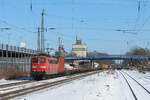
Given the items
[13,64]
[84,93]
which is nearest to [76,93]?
[84,93]

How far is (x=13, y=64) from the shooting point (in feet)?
136

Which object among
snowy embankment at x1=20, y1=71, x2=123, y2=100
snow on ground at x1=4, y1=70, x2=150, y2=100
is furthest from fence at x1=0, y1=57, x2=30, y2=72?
snowy embankment at x1=20, y1=71, x2=123, y2=100

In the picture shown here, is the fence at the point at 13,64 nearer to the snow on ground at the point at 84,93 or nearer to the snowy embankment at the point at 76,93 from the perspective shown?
the snow on ground at the point at 84,93

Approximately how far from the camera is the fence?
38625mm

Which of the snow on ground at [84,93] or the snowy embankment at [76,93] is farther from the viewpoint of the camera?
the snow on ground at [84,93]

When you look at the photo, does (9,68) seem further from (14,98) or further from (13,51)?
(14,98)

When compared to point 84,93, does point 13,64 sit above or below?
above

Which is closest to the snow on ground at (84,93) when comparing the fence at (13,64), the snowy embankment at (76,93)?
the snowy embankment at (76,93)

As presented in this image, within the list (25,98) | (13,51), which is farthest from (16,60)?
(25,98)

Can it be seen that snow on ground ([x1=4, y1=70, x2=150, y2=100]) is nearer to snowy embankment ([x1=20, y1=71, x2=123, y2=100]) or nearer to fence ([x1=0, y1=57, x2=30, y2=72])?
snowy embankment ([x1=20, y1=71, x2=123, y2=100])

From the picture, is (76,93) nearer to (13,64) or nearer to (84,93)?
(84,93)

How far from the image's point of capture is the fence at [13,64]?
38625 mm

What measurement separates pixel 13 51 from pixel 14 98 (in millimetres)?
35494

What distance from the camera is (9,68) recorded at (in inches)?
1594
